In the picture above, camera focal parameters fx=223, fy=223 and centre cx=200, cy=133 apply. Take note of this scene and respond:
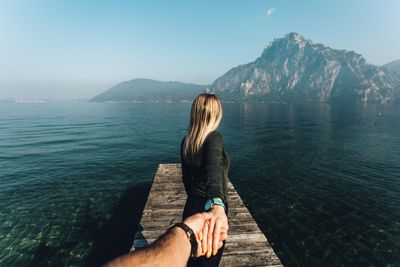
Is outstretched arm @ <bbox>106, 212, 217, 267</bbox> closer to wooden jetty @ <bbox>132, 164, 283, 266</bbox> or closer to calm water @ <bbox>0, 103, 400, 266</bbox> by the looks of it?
wooden jetty @ <bbox>132, 164, 283, 266</bbox>

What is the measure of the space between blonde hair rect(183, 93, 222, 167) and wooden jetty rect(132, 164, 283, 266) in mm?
4926

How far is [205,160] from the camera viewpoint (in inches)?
122

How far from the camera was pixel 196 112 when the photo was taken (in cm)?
344

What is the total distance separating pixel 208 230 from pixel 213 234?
88mm

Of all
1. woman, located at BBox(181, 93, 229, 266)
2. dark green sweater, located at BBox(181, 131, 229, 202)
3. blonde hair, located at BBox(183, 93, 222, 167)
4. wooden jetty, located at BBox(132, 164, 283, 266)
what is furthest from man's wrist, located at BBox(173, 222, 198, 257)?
wooden jetty, located at BBox(132, 164, 283, 266)

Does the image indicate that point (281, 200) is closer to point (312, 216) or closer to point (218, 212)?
point (312, 216)

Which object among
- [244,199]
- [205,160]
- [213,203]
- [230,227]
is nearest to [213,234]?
[213,203]

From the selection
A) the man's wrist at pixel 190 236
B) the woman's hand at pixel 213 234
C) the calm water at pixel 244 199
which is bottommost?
the calm water at pixel 244 199

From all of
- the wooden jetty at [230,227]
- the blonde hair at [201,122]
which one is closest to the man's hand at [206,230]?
the blonde hair at [201,122]

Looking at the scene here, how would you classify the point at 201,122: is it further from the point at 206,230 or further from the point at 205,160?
the point at 206,230

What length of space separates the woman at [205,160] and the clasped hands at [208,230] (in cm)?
35

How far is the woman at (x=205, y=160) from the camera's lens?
9.08 feet

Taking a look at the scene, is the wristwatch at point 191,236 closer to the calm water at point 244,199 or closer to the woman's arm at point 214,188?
the woman's arm at point 214,188

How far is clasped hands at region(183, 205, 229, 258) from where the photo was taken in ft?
5.94
